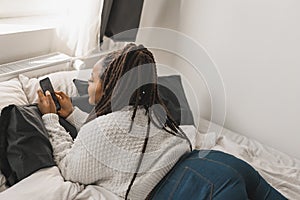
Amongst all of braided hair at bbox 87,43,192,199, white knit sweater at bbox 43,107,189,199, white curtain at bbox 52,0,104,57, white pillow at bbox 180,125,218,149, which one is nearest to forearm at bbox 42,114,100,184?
white knit sweater at bbox 43,107,189,199

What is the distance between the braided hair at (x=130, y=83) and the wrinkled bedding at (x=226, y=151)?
0.17 meters

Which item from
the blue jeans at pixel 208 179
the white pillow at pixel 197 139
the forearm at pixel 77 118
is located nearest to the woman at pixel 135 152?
the blue jeans at pixel 208 179

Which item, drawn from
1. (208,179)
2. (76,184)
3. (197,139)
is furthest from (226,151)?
(76,184)

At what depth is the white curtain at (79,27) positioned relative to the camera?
178 cm

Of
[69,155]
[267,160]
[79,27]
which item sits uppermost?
[79,27]

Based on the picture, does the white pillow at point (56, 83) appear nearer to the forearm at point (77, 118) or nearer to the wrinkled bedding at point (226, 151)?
the forearm at point (77, 118)

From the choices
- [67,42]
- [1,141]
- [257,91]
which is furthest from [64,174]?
[257,91]

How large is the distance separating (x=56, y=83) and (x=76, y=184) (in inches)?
22.8

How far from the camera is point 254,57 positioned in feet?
6.41

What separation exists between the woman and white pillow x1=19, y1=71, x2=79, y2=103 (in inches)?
13.9

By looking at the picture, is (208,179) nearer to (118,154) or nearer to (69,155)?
(118,154)

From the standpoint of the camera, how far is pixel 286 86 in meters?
1.87

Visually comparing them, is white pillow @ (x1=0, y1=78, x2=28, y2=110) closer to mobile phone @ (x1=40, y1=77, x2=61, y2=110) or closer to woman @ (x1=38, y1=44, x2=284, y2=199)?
mobile phone @ (x1=40, y1=77, x2=61, y2=110)

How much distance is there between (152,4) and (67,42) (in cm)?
64
